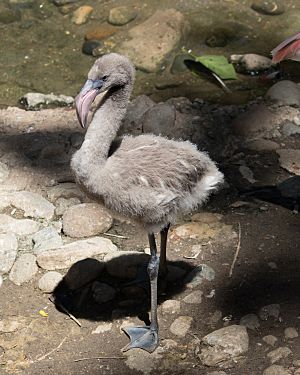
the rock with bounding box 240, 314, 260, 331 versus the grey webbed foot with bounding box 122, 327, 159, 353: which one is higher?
the rock with bounding box 240, 314, 260, 331

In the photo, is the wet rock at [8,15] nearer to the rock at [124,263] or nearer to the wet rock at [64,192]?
the wet rock at [64,192]

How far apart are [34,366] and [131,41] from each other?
11.7 feet

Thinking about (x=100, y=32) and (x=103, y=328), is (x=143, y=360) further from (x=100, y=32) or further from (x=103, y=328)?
(x=100, y=32)

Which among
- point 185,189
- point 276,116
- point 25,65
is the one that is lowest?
point 25,65

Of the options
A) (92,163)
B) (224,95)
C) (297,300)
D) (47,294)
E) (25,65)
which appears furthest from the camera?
(25,65)

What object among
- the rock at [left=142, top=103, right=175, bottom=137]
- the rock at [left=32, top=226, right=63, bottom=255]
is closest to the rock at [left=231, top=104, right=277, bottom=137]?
the rock at [left=142, top=103, right=175, bottom=137]

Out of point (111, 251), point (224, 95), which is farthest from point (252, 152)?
point (111, 251)

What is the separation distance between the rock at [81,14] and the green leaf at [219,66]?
1.31 m

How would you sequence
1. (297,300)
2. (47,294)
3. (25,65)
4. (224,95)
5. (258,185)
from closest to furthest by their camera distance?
(297,300) < (47,294) < (258,185) < (224,95) < (25,65)

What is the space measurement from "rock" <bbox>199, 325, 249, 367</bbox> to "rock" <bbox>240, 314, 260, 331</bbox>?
0.06 metres

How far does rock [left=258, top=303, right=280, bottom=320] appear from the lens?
13.6 feet

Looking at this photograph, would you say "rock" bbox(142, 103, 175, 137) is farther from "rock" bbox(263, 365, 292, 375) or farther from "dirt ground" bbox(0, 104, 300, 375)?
"rock" bbox(263, 365, 292, 375)

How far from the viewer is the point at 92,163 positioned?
153 inches

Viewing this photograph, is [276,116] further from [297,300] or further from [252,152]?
[297,300]
